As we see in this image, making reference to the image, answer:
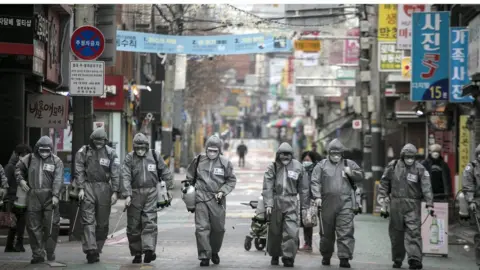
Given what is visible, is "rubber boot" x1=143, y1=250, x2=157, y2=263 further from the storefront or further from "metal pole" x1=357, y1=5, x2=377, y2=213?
the storefront

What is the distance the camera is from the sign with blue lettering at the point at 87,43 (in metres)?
17.6

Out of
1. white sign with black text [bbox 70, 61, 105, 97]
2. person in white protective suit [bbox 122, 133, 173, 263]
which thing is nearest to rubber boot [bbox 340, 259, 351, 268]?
person in white protective suit [bbox 122, 133, 173, 263]

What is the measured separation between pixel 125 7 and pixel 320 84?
13269 millimetres

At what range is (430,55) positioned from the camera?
23391 millimetres

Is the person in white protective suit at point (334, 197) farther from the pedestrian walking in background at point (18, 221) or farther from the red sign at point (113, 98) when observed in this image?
the red sign at point (113, 98)

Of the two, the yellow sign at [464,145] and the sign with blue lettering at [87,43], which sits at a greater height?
the sign with blue lettering at [87,43]

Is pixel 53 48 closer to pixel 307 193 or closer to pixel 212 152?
pixel 212 152

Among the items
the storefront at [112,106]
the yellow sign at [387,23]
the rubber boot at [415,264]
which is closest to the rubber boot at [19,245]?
the rubber boot at [415,264]

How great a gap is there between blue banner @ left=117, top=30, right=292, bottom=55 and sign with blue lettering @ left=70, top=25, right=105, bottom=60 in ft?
42.6

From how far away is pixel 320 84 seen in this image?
2016 inches

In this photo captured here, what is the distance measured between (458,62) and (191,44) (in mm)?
11997

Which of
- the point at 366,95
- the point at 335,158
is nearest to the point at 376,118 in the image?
the point at 366,95

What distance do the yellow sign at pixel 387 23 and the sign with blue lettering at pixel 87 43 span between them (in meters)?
13.2

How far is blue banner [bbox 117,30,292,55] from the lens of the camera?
30953 mm
